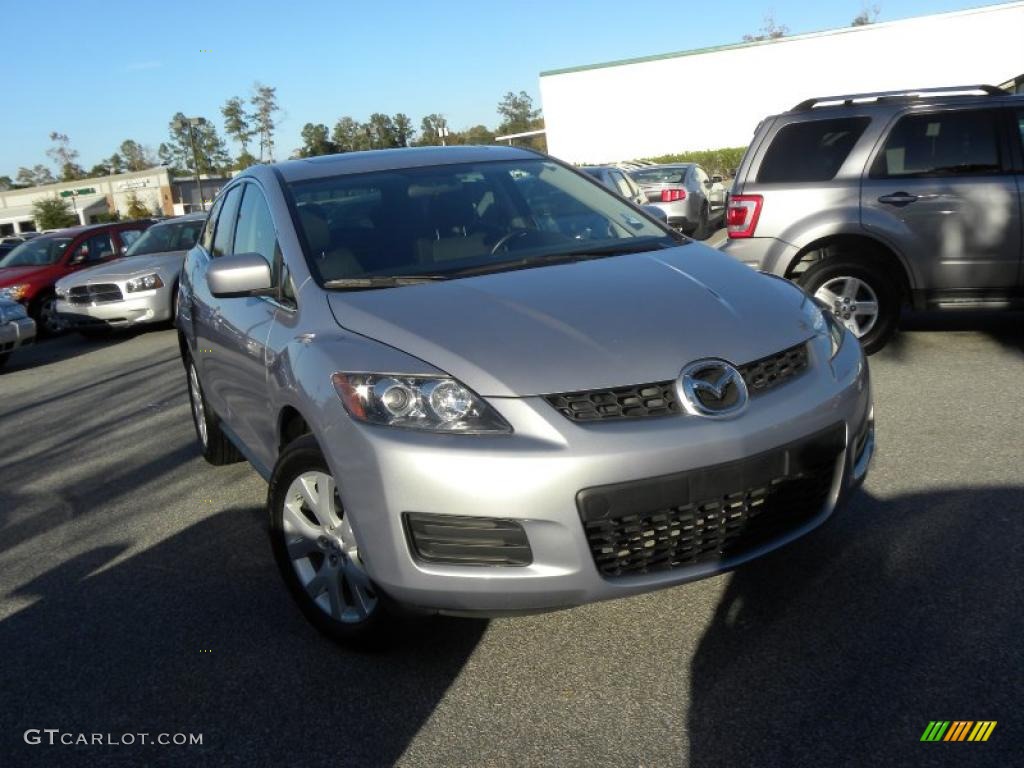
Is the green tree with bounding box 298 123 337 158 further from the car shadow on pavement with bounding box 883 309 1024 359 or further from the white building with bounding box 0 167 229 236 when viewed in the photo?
the car shadow on pavement with bounding box 883 309 1024 359

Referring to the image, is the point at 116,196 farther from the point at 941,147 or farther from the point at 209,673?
the point at 209,673

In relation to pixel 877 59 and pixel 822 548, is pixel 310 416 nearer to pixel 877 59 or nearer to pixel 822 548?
pixel 822 548

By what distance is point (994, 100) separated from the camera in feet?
23.8

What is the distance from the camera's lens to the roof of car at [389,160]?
4543 millimetres

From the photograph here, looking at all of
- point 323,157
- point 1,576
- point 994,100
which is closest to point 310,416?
point 323,157

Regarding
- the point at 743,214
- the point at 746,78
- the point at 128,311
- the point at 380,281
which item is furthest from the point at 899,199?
the point at 746,78

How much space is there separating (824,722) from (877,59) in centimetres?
4649

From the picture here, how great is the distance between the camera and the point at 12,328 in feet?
39.3

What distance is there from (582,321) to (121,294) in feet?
38.0

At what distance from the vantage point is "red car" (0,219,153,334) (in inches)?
601

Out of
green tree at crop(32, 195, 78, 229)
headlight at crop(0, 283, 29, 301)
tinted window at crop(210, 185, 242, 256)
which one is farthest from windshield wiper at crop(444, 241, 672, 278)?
green tree at crop(32, 195, 78, 229)

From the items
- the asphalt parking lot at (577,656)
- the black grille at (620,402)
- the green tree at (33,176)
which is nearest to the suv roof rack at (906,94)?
the asphalt parking lot at (577,656)

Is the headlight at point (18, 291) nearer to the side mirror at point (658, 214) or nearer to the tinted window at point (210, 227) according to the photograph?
the tinted window at point (210, 227)

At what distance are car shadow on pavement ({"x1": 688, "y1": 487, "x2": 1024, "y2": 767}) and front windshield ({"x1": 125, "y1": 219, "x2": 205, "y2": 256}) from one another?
12520mm
